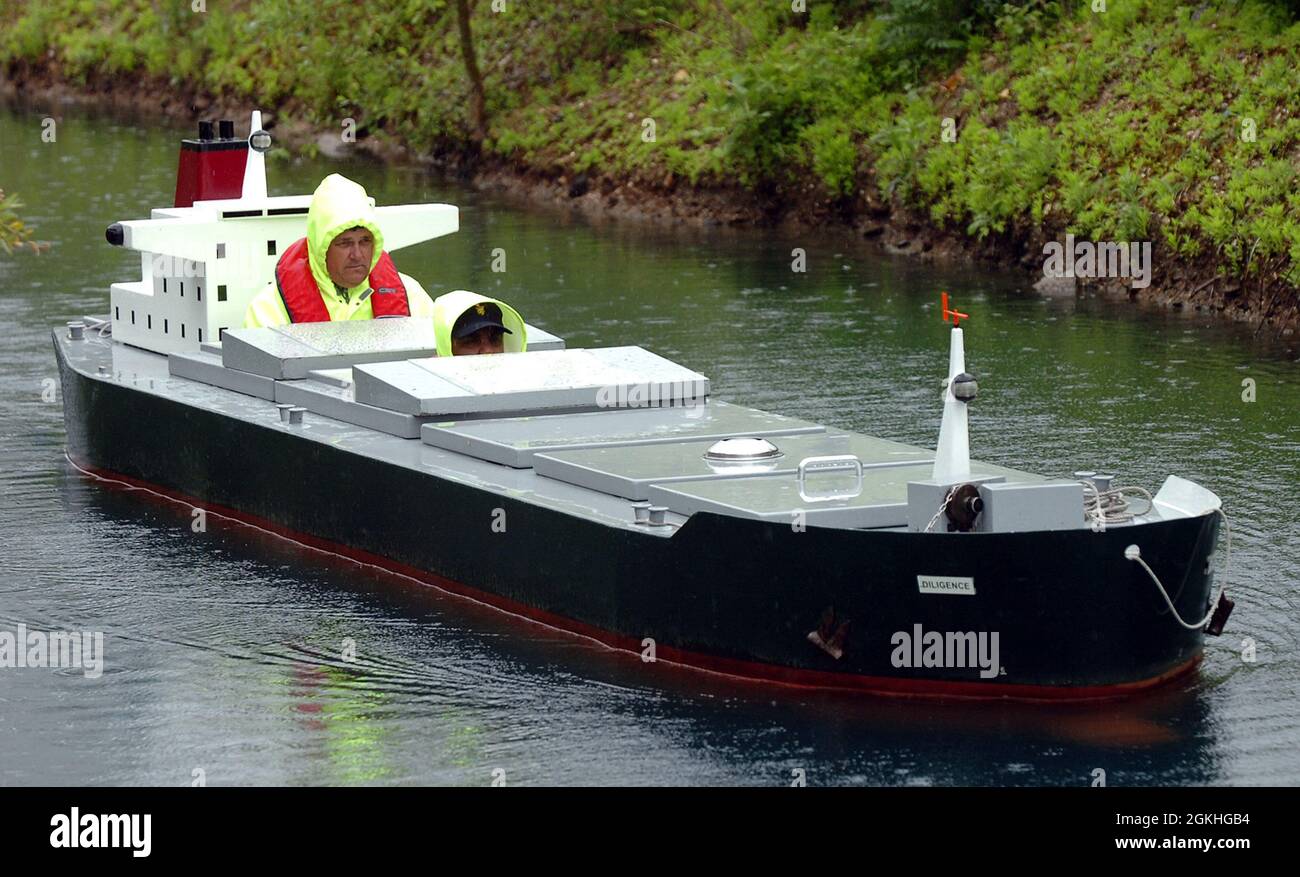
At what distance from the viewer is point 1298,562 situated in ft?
51.4

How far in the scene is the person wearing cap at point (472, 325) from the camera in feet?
56.0

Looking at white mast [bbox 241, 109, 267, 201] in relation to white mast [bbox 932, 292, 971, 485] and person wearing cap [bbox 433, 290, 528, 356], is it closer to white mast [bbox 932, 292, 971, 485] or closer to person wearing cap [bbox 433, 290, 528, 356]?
person wearing cap [bbox 433, 290, 528, 356]

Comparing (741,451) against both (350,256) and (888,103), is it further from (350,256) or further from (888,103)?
(888,103)

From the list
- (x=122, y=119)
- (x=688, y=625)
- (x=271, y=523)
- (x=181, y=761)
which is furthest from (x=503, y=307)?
(x=122, y=119)

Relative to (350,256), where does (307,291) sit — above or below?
below

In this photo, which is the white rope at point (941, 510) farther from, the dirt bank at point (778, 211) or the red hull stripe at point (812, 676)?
the dirt bank at point (778, 211)

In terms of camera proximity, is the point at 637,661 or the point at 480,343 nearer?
the point at 637,661

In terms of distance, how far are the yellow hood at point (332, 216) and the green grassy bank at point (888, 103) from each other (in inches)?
464

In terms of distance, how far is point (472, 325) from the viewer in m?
17.1

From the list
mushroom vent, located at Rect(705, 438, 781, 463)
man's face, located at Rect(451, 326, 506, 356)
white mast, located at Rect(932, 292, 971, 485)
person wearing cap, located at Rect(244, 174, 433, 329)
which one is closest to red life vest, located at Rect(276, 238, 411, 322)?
person wearing cap, located at Rect(244, 174, 433, 329)

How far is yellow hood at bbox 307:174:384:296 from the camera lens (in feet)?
59.4

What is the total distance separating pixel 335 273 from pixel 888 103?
676 inches

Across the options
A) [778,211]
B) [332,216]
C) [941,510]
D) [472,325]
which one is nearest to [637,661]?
[941,510]

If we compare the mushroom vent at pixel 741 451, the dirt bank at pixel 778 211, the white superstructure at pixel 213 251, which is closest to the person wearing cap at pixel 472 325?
the white superstructure at pixel 213 251
